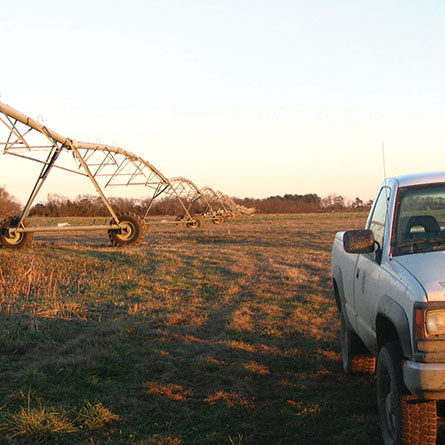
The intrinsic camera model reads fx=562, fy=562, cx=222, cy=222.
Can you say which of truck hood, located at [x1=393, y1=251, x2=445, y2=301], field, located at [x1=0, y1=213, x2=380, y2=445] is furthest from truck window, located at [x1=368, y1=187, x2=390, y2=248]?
field, located at [x1=0, y1=213, x2=380, y2=445]

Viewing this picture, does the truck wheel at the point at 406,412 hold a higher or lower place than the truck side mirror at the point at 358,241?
lower

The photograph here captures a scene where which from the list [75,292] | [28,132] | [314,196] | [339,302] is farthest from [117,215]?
[314,196]

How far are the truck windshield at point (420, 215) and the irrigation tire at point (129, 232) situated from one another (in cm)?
1608

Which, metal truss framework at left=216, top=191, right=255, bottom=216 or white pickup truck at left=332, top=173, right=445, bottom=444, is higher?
metal truss framework at left=216, top=191, right=255, bottom=216

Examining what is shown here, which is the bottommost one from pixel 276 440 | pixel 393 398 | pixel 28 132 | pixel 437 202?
pixel 276 440

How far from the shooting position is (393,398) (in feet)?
11.9

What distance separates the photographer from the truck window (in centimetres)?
476

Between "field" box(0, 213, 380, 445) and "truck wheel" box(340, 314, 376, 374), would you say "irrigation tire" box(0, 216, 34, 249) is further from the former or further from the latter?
"truck wheel" box(340, 314, 376, 374)

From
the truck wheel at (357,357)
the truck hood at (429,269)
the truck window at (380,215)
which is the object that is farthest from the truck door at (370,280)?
the truck wheel at (357,357)

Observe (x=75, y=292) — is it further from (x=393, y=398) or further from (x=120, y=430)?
(x=393, y=398)

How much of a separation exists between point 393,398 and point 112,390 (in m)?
2.95

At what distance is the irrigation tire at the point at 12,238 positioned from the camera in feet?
61.2

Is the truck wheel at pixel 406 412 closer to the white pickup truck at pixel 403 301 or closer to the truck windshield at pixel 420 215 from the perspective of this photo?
the white pickup truck at pixel 403 301

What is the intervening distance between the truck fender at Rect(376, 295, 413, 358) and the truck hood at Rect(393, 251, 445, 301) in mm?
234
